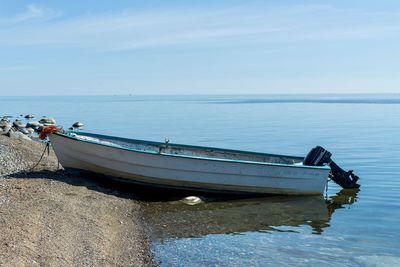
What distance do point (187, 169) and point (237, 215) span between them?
2.26 meters

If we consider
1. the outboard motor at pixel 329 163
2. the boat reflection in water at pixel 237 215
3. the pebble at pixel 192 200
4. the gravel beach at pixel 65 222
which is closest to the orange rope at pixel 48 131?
the gravel beach at pixel 65 222

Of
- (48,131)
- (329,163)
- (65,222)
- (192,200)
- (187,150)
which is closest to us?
(65,222)

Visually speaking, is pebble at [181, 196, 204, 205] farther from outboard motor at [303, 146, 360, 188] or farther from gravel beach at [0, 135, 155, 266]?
outboard motor at [303, 146, 360, 188]

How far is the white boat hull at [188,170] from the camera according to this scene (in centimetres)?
1498

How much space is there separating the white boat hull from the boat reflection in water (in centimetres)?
50

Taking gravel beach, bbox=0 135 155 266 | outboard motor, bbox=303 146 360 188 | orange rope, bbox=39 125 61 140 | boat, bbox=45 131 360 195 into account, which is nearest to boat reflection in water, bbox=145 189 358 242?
boat, bbox=45 131 360 195

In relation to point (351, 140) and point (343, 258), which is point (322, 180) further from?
point (351, 140)

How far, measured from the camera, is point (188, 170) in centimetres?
1503

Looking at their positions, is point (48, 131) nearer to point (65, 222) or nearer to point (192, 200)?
point (192, 200)

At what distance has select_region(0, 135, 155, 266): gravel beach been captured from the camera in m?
8.32

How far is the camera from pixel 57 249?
8.58 meters

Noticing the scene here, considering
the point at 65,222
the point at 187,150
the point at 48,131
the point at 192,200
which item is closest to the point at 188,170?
the point at 192,200

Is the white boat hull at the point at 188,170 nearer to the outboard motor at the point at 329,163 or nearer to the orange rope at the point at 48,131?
the orange rope at the point at 48,131

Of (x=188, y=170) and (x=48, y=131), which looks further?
(x=48, y=131)
